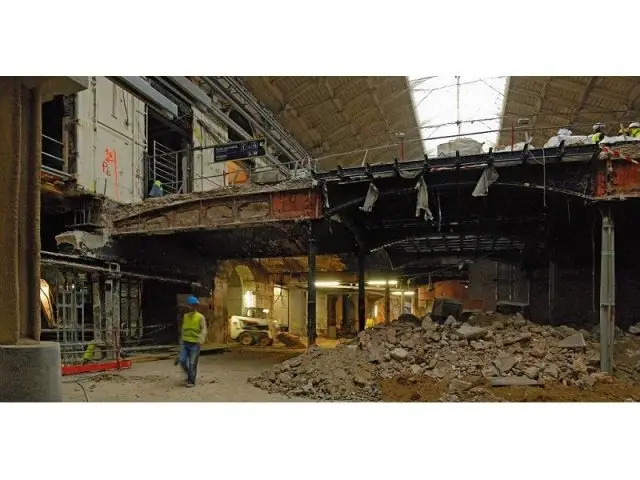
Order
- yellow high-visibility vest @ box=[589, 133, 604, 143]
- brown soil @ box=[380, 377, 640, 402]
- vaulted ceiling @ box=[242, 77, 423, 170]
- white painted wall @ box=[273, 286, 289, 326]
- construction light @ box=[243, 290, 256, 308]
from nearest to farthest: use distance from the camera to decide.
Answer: brown soil @ box=[380, 377, 640, 402]
yellow high-visibility vest @ box=[589, 133, 604, 143]
vaulted ceiling @ box=[242, 77, 423, 170]
construction light @ box=[243, 290, 256, 308]
white painted wall @ box=[273, 286, 289, 326]

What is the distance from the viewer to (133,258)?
555 inches

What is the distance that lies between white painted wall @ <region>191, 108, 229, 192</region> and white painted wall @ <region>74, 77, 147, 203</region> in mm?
2511

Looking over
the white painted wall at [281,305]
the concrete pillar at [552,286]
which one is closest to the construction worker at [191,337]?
the concrete pillar at [552,286]

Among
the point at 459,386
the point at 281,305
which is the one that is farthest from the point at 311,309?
the point at 281,305

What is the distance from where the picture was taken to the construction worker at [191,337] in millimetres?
8711

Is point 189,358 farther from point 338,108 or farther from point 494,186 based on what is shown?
point 338,108

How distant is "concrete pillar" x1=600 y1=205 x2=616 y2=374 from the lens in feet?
28.0

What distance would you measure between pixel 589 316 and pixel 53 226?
1648 cm

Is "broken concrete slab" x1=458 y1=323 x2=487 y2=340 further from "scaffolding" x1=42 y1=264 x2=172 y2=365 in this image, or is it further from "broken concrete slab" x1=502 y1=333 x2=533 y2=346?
"scaffolding" x1=42 y1=264 x2=172 y2=365

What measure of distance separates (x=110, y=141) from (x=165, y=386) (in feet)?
27.8

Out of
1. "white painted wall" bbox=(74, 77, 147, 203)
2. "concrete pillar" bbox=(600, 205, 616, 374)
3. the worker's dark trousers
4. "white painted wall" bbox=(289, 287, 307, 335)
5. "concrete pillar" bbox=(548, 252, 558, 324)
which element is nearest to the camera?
"concrete pillar" bbox=(600, 205, 616, 374)

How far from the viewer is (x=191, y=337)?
8.76m

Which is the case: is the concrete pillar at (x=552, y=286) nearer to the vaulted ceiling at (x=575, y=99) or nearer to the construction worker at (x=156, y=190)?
the vaulted ceiling at (x=575, y=99)

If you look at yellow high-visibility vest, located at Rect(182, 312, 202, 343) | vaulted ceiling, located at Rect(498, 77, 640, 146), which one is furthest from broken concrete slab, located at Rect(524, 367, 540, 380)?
vaulted ceiling, located at Rect(498, 77, 640, 146)
